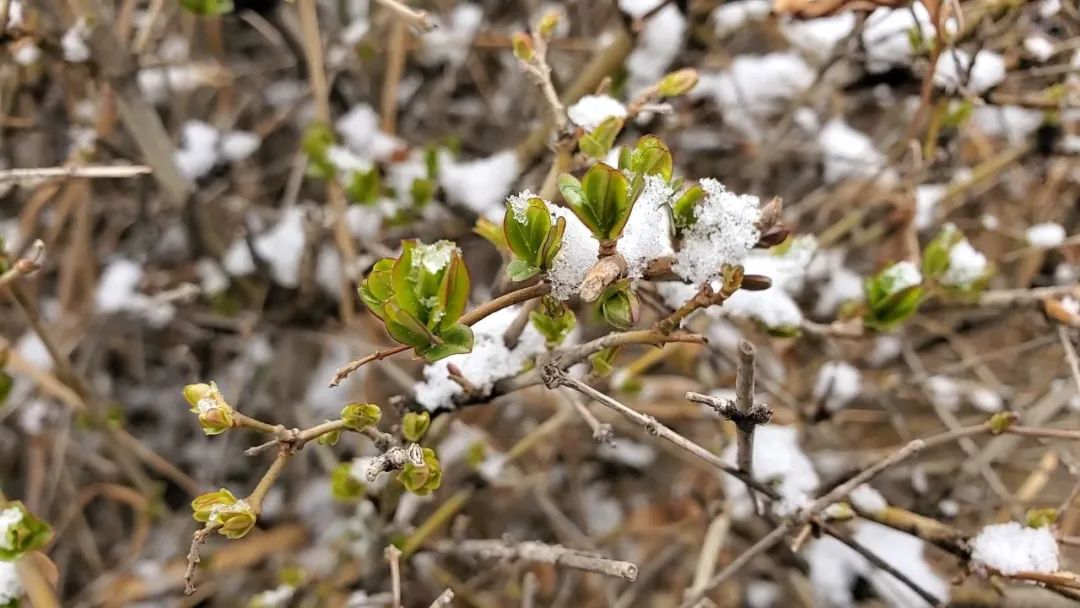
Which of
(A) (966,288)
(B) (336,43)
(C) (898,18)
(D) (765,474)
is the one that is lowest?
(D) (765,474)

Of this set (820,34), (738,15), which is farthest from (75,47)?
(820,34)

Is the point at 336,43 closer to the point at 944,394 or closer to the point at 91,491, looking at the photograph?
the point at 91,491

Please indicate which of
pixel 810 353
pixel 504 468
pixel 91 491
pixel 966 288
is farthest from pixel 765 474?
pixel 91 491

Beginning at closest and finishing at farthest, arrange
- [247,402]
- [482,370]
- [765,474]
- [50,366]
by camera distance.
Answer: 1. [482,370]
2. [765,474]
3. [50,366]
4. [247,402]

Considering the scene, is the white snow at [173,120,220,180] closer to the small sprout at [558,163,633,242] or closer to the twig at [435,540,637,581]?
the twig at [435,540,637,581]

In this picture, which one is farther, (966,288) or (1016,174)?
(1016,174)

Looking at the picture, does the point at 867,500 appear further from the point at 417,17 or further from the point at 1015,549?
the point at 417,17
